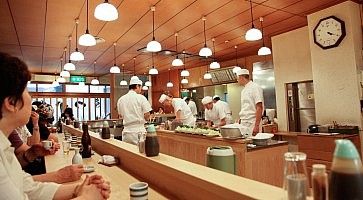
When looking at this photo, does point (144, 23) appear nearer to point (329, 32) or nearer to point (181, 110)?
point (181, 110)

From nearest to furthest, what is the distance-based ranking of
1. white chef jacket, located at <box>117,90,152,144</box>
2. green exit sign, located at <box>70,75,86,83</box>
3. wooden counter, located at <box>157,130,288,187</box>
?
wooden counter, located at <box>157,130,288,187</box>
white chef jacket, located at <box>117,90,152,144</box>
green exit sign, located at <box>70,75,86,83</box>

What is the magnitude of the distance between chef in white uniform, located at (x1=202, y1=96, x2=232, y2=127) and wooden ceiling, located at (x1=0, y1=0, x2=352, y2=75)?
62.9 inches

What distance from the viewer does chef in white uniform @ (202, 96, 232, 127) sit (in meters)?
6.13

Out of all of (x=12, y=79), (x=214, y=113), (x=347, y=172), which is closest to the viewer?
(x=347, y=172)

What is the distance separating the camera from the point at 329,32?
4434mm

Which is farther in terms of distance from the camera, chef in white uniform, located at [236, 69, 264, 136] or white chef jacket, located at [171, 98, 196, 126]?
white chef jacket, located at [171, 98, 196, 126]

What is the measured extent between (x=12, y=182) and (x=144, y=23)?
4.63 metres

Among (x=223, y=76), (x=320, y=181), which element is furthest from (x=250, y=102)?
(x=223, y=76)

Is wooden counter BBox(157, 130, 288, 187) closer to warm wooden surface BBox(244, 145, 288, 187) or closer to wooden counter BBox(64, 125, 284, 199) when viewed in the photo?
warm wooden surface BBox(244, 145, 288, 187)

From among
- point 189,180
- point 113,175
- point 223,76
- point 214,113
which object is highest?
point 223,76

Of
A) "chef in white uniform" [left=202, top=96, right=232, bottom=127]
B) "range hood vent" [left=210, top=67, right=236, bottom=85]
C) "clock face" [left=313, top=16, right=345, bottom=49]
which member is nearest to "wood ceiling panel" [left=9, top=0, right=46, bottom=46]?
"chef in white uniform" [left=202, top=96, right=232, bottom=127]

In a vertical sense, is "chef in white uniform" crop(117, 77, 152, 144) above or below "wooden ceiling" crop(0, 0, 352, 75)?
below

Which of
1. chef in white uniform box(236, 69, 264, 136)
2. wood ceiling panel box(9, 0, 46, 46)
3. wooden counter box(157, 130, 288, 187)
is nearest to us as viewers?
wooden counter box(157, 130, 288, 187)

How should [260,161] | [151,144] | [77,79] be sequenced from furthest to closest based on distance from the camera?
[77,79] < [260,161] < [151,144]
